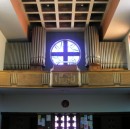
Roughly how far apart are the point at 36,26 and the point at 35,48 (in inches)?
54.5

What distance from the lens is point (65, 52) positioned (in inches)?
559

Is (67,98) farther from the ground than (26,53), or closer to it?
closer to it

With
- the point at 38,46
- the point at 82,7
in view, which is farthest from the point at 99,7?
the point at 38,46

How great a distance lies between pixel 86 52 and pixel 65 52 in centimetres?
124

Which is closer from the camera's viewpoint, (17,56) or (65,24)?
(17,56)

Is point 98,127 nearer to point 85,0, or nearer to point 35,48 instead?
point 35,48

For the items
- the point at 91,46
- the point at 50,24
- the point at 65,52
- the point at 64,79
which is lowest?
the point at 64,79

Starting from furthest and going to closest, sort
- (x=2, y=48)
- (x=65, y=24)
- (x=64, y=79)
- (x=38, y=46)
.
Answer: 1. (x=65, y=24)
2. (x=38, y=46)
3. (x=2, y=48)
4. (x=64, y=79)

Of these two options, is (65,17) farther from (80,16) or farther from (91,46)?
(91,46)

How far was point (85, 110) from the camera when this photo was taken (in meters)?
13.0

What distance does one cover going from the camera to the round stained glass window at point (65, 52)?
14.1 m

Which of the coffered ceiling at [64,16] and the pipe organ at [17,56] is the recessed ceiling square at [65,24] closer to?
the coffered ceiling at [64,16]

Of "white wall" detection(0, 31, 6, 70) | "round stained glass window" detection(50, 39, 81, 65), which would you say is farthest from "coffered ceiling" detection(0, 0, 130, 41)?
"round stained glass window" detection(50, 39, 81, 65)

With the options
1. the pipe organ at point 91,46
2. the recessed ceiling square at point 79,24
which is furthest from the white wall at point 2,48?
the pipe organ at point 91,46
